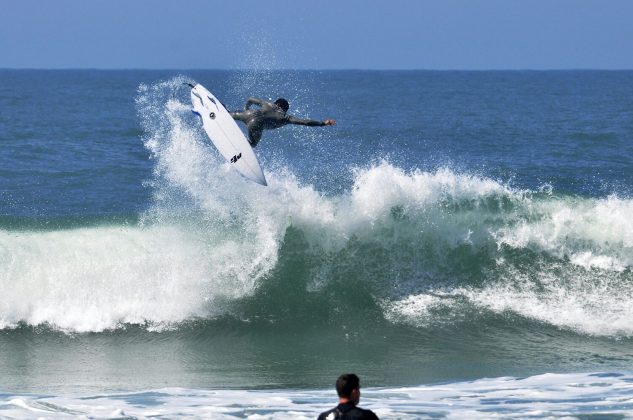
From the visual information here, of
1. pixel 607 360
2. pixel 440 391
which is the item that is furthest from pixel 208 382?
pixel 607 360

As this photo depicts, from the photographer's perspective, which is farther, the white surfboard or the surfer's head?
the white surfboard

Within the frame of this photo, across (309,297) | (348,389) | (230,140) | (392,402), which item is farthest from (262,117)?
(348,389)

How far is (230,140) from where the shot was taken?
13.9m

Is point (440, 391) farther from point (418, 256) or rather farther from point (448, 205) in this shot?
point (448, 205)

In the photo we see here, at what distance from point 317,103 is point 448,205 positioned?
31332 mm

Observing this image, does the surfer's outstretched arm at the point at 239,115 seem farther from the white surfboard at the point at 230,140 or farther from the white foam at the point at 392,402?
the white foam at the point at 392,402

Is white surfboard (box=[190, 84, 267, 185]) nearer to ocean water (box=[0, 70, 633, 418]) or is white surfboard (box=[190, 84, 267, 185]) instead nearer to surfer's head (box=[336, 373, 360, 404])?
ocean water (box=[0, 70, 633, 418])

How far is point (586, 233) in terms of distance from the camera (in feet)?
52.9

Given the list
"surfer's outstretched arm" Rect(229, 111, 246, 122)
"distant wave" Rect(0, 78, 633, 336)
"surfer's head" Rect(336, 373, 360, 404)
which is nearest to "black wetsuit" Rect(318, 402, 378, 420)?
"surfer's head" Rect(336, 373, 360, 404)

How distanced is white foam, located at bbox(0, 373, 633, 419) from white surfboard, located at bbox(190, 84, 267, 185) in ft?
12.9

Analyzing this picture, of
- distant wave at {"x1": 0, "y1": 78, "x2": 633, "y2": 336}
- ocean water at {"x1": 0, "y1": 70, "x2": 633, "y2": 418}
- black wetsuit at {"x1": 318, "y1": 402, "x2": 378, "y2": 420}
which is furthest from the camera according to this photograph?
distant wave at {"x1": 0, "y1": 78, "x2": 633, "y2": 336}

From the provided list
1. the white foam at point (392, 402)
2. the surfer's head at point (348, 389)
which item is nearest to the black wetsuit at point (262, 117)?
the white foam at point (392, 402)

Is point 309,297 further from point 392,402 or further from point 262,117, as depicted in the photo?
point 392,402

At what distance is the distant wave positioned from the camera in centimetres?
1425
